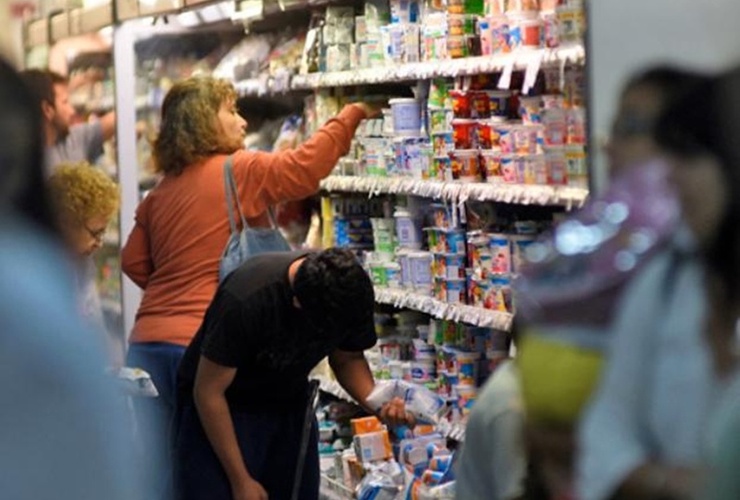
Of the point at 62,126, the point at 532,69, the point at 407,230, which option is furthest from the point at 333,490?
the point at 62,126

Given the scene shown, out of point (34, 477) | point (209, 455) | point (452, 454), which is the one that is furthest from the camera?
point (452, 454)

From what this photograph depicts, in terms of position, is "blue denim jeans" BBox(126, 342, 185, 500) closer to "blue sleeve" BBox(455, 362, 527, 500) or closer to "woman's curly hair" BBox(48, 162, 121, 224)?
"woman's curly hair" BBox(48, 162, 121, 224)

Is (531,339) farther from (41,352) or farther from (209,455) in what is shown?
(209,455)

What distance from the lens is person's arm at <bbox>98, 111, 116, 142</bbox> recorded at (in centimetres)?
568

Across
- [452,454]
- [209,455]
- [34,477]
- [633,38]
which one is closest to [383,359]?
[452,454]

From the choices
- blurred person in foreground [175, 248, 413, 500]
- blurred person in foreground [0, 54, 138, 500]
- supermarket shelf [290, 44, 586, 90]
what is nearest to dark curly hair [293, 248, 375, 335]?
blurred person in foreground [175, 248, 413, 500]

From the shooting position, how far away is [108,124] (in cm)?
Answer: 581

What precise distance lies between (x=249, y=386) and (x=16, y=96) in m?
2.97

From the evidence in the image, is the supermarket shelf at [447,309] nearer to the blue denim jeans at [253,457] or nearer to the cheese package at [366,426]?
the cheese package at [366,426]

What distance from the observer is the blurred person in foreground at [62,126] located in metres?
1.59

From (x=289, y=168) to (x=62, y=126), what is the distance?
2.11 m

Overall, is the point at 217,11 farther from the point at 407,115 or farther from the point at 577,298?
the point at 577,298

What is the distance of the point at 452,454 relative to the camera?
4949 millimetres

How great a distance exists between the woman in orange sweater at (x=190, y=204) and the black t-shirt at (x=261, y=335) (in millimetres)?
611
